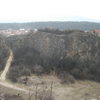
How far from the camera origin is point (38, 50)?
38.6 metres

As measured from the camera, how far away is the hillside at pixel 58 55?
33.9m

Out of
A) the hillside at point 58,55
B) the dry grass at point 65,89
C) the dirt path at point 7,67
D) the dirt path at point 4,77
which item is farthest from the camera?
the hillside at point 58,55

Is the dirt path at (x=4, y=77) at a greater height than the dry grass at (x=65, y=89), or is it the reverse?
the dirt path at (x=4, y=77)

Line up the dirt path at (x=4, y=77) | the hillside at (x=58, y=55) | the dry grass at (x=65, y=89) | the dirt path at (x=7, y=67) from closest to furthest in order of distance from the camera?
1. the dry grass at (x=65, y=89)
2. the dirt path at (x=4, y=77)
3. the dirt path at (x=7, y=67)
4. the hillside at (x=58, y=55)

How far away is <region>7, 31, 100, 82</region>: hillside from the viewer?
33875 mm

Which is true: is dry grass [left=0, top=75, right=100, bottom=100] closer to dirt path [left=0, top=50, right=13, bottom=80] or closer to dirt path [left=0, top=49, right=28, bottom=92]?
dirt path [left=0, top=49, right=28, bottom=92]

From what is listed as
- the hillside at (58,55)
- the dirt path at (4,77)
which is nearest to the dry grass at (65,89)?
the dirt path at (4,77)

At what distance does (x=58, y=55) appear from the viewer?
37.0 meters

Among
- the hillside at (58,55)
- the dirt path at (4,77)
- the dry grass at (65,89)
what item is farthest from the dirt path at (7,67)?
the dry grass at (65,89)

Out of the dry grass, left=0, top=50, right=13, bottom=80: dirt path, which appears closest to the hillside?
left=0, top=50, right=13, bottom=80: dirt path

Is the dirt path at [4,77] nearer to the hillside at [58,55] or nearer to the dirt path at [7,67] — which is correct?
the dirt path at [7,67]

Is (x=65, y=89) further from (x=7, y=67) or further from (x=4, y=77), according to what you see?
(x=7, y=67)

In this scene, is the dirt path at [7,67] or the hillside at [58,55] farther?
the hillside at [58,55]

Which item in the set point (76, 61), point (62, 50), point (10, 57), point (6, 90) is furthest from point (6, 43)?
point (6, 90)
